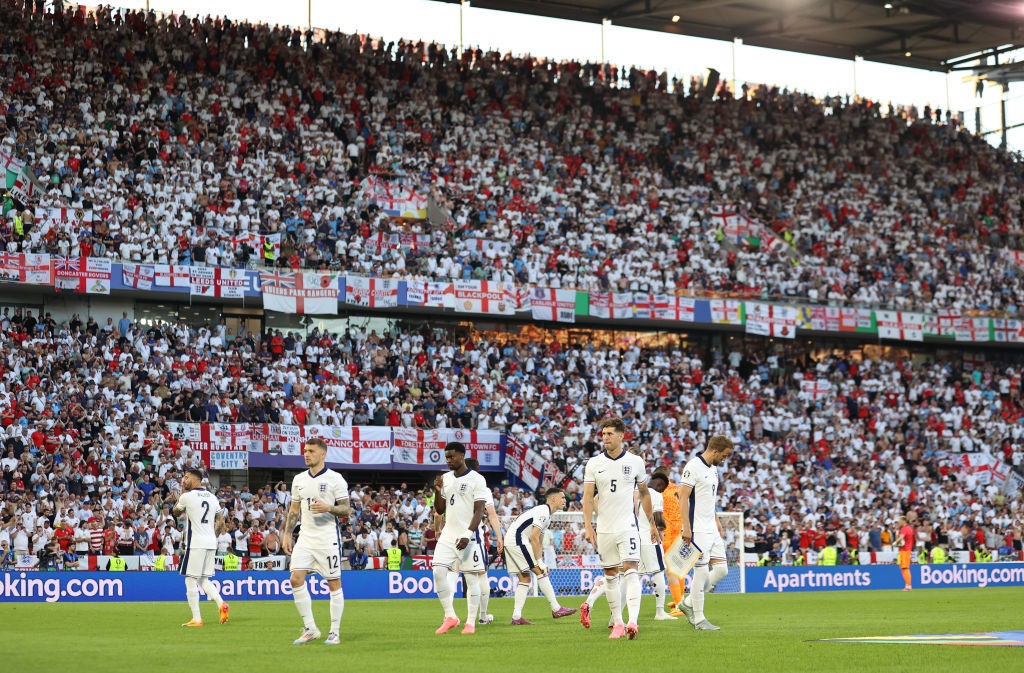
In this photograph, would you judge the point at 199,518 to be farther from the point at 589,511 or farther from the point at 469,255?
the point at 469,255

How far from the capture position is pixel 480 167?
43.9 m

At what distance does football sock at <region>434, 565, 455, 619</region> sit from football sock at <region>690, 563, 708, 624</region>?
8.98ft

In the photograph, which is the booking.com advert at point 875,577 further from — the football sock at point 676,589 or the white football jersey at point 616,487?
the white football jersey at point 616,487

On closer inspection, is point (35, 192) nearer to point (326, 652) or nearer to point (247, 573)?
point (247, 573)

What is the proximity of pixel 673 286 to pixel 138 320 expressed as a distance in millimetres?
16775

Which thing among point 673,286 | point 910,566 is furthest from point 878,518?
point 673,286

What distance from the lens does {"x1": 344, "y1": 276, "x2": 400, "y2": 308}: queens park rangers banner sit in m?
38.4

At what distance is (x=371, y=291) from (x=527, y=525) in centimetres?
2103

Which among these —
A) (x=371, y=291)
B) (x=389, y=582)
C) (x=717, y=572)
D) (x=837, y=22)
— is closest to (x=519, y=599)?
(x=717, y=572)

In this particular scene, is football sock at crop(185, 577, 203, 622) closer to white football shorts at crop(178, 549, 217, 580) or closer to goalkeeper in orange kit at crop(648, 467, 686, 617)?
white football shorts at crop(178, 549, 217, 580)

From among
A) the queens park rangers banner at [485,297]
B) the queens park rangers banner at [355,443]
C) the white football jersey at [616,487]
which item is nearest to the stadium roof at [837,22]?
the queens park rangers banner at [485,297]

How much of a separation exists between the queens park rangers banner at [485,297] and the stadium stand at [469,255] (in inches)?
24.7

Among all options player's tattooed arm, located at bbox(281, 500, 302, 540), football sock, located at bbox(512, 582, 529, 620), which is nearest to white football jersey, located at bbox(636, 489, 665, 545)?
football sock, located at bbox(512, 582, 529, 620)

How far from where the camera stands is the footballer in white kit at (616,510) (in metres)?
13.6
